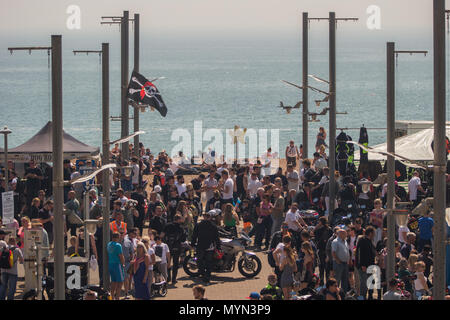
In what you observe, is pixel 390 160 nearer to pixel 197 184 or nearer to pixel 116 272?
A: pixel 116 272

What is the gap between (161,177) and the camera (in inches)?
1140

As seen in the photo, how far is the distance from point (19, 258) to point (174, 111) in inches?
5163

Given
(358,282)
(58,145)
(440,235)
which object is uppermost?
(58,145)

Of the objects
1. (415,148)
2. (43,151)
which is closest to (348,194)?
(415,148)

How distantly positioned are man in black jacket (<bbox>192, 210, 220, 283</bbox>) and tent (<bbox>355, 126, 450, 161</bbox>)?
34.5 ft

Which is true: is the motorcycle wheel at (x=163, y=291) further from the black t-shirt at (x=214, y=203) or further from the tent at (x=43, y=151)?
the tent at (x=43, y=151)

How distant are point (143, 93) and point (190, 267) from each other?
32.7 feet

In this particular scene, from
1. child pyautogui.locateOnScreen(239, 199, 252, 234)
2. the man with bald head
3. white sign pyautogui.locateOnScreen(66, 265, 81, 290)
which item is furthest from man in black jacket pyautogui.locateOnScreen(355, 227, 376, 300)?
child pyautogui.locateOnScreen(239, 199, 252, 234)

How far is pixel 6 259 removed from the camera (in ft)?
60.4

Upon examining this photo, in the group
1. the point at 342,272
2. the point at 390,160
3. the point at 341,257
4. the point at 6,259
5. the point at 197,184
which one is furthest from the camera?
the point at 197,184

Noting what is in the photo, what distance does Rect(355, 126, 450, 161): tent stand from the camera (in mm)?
30241

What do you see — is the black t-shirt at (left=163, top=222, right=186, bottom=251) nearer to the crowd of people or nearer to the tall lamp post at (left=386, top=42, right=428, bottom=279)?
the crowd of people

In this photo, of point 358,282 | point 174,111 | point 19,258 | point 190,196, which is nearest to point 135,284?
point 19,258

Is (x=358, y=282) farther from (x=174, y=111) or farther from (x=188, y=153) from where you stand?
(x=174, y=111)
